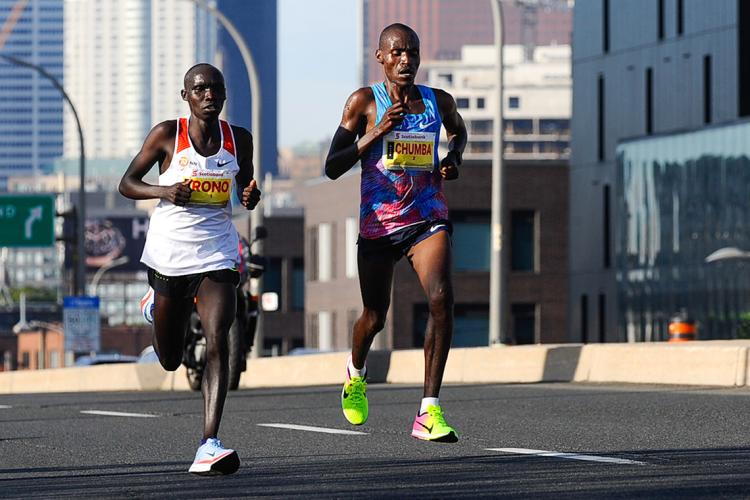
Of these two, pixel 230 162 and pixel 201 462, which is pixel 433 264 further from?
pixel 201 462

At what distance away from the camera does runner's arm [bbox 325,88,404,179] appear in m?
9.99

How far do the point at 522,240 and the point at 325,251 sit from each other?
12.7 m

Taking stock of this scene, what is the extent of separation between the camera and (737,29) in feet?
188

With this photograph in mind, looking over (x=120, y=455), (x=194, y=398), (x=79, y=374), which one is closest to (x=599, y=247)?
(x=79, y=374)

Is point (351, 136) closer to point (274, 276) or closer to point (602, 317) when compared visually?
point (602, 317)

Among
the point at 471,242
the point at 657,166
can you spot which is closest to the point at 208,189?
the point at 657,166

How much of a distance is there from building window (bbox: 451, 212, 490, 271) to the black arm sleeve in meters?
56.3

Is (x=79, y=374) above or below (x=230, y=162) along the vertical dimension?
below

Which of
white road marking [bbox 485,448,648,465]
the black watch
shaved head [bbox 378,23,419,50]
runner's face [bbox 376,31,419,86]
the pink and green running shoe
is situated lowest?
white road marking [bbox 485,448,648,465]

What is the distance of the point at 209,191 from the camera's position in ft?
30.4

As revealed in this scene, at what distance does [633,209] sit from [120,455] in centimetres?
4751

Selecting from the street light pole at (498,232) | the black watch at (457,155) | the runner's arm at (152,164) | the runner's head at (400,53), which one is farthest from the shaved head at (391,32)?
the street light pole at (498,232)

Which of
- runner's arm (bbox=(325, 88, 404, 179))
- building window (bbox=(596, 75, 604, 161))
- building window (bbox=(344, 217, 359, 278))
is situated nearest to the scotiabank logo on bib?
runner's arm (bbox=(325, 88, 404, 179))

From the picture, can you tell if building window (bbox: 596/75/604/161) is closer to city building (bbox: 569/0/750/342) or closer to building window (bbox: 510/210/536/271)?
city building (bbox: 569/0/750/342)
